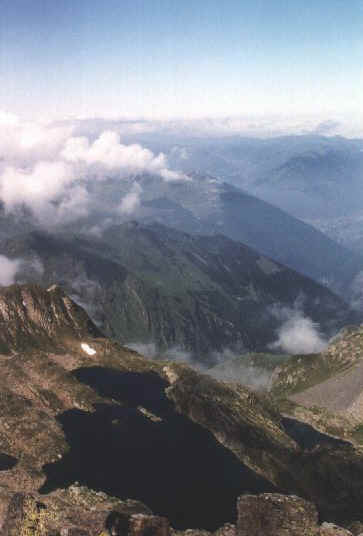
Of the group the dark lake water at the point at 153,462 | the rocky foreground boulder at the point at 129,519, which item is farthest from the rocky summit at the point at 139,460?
the dark lake water at the point at 153,462

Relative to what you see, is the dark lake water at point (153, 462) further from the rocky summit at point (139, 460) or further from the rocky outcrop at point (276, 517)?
the rocky outcrop at point (276, 517)

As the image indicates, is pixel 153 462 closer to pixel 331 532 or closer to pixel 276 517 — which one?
pixel 276 517

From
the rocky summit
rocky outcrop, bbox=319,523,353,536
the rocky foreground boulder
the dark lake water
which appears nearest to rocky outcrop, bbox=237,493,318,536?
the rocky foreground boulder

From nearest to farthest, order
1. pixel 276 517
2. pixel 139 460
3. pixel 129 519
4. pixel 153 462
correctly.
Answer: pixel 129 519 < pixel 276 517 < pixel 139 460 < pixel 153 462

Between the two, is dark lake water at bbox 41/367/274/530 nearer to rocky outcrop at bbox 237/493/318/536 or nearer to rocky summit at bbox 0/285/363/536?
rocky summit at bbox 0/285/363/536

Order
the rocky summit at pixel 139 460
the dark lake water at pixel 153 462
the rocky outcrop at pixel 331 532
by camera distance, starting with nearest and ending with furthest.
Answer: the rocky outcrop at pixel 331 532, the rocky summit at pixel 139 460, the dark lake water at pixel 153 462

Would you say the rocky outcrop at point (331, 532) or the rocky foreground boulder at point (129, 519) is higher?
the rocky outcrop at point (331, 532)

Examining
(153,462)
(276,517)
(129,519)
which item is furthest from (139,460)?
(276,517)

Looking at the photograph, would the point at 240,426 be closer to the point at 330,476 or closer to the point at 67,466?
the point at 330,476

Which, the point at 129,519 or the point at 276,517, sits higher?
the point at 276,517

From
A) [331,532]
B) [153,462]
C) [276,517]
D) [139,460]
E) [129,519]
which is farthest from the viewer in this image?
[153,462]
